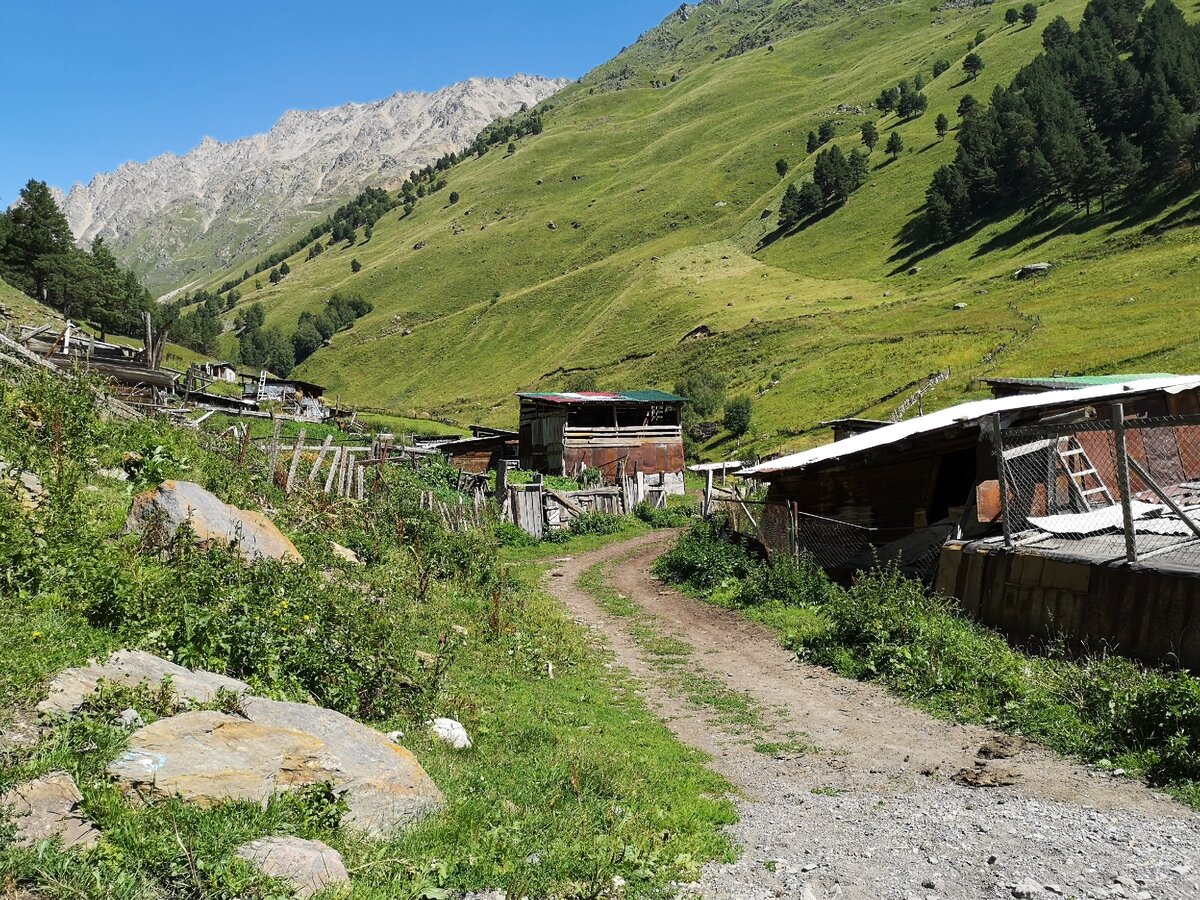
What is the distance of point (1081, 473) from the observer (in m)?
13.8

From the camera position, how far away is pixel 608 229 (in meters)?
153

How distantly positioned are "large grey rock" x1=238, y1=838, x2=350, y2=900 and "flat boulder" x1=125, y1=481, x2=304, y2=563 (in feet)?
19.9

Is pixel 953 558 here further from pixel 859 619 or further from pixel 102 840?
pixel 102 840

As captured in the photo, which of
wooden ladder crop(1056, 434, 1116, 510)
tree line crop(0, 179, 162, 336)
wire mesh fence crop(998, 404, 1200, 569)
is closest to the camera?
wire mesh fence crop(998, 404, 1200, 569)

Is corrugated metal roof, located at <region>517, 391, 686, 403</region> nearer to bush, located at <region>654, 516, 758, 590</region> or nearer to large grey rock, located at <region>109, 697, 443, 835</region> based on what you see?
bush, located at <region>654, 516, 758, 590</region>

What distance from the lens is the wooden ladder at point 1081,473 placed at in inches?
537

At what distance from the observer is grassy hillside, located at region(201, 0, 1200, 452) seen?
56625mm

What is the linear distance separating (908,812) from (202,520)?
9.25m

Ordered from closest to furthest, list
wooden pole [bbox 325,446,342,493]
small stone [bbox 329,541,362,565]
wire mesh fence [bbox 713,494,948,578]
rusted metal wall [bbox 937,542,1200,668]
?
rusted metal wall [bbox 937,542,1200,668] < small stone [bbox 329,541,362,565] < wire mesh fence [bbox 713,494,948,578] < wooden pole [bbox 325,446,342,493]

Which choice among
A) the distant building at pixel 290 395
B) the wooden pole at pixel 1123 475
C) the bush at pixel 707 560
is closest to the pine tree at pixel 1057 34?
the distant building at pixel 290 395

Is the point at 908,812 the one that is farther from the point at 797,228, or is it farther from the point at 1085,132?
the point at 797,228

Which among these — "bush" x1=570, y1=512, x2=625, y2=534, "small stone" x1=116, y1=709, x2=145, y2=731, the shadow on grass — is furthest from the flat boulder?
the shadow on grass

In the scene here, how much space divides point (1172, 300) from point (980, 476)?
5136 cm

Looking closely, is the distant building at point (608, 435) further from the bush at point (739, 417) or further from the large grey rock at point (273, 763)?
the large grey rock at point (273, 763)
